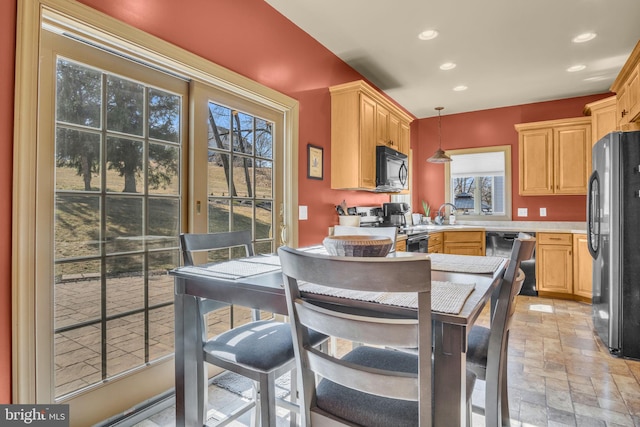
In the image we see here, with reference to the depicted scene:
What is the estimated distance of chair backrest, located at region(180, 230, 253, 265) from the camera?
164cm

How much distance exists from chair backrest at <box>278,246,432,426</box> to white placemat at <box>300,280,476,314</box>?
0.19 ft

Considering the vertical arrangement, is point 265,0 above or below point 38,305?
above

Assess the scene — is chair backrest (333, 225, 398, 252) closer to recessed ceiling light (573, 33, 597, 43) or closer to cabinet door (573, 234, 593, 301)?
recessed ceiling light (573, 33, 597, 43)

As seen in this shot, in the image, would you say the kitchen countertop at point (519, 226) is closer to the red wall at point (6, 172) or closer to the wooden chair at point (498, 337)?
the wooden chair at point (498, 337)

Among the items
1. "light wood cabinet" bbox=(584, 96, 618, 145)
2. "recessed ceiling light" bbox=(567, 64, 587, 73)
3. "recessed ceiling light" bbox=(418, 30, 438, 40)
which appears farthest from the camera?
"light wood cabinet" bbox=(584, 96, 618, 145)

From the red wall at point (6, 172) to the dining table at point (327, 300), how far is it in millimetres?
658

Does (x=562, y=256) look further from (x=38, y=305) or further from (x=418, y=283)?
(x=38, y=305)

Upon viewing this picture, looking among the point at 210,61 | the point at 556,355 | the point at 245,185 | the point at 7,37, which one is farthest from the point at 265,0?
the point at 556,355

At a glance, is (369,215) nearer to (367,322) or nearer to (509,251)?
Result: (509,251)

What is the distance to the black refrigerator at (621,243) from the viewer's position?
255 cm

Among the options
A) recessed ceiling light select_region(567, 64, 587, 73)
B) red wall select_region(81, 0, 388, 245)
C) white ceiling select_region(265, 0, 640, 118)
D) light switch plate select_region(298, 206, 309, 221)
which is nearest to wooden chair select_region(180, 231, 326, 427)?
red wall select_region(81, 0, 388, 245)

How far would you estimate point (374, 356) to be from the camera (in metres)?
1.23

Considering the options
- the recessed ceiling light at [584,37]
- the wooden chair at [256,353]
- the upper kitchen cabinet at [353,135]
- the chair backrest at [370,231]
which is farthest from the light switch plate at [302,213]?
the recessed ceiling light at [584,37]

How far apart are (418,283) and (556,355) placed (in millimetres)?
2643
